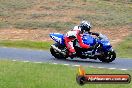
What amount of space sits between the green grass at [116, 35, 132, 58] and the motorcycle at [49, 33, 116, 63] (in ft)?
10.8

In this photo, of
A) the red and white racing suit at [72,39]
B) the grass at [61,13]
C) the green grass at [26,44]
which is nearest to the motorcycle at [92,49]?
the red and white racing suit at [72,39]

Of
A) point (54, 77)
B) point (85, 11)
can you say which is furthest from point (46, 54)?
point (85, 11)

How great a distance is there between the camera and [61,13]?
3506cm

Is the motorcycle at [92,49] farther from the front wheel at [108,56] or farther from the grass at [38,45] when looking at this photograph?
the grass at [38,45]

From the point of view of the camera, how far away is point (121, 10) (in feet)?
121

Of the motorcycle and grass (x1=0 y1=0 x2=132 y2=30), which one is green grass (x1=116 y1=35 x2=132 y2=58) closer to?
the motorcycle

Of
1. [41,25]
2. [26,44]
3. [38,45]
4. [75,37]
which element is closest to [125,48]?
[38,45]

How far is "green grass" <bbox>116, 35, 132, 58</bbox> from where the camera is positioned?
22.8 metres

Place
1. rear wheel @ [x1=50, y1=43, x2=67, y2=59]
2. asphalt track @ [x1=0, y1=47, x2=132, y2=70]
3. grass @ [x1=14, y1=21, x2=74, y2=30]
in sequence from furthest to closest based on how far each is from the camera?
grass @ [x1=14, y1=21, x2=74, y2=30]
rear wheel @ [x1=50, y1=43, x2=67, y2=59]
asphalt track @ [x1=0, y1=47, x2=132, y2=70]

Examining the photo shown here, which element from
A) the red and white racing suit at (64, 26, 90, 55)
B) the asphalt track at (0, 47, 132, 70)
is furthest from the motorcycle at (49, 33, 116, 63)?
the asphalt track at (0, 47, 132, 70)

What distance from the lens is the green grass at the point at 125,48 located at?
74.8 feet

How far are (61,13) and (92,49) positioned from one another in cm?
1627

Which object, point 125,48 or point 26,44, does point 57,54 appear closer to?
point 26,44

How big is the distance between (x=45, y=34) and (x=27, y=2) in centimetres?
982
